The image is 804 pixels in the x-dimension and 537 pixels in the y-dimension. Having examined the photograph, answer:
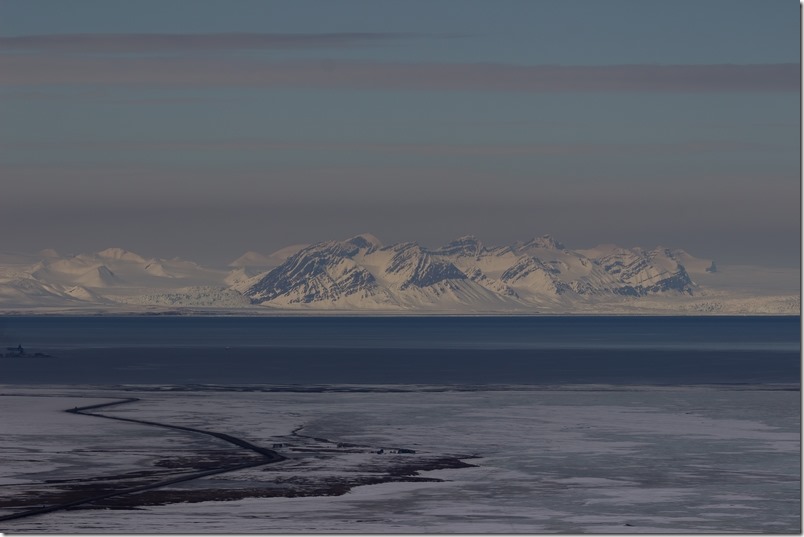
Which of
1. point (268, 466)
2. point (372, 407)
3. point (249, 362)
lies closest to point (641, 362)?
point (249, 362)

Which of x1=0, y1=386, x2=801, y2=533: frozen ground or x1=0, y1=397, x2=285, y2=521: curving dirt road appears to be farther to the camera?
x1=0, y1=397, x2=285, y2=521: curving dirt road

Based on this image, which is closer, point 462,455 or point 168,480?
point 168,480

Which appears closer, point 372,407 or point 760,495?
point 760,495

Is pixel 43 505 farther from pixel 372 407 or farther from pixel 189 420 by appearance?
pixel 372 407

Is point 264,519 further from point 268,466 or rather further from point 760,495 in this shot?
point 760,495

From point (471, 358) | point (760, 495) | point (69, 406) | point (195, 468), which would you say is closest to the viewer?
point (760, 495)

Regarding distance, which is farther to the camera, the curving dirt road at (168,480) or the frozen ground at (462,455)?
the curving dirt road at (168,480)

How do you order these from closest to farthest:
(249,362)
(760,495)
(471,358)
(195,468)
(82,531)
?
1. (82,531)
2. (760,495)
3. (195,468)
4. (249,362)
5. (471,358)
